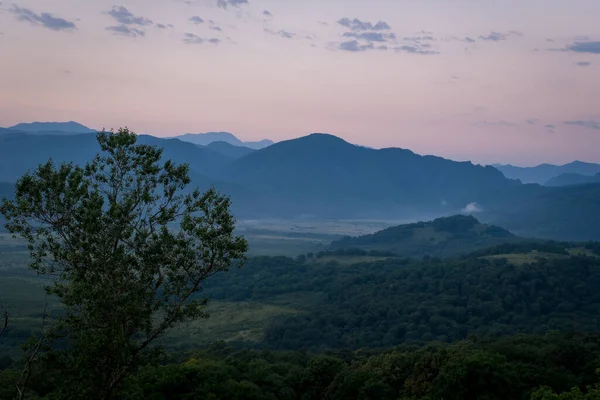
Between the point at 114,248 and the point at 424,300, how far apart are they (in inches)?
4039

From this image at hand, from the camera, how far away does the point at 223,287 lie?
14638 cm

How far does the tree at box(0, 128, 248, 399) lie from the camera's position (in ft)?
55.4

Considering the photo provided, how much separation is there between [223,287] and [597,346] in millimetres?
115774

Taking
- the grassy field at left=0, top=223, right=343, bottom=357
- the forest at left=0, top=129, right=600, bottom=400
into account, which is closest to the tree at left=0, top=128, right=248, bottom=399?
the forest at left=0, top=129, right=600, bottom=400

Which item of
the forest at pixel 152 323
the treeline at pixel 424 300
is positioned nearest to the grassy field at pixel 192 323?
the treeline at pixel 424 300

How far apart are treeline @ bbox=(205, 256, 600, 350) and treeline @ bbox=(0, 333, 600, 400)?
1723 inches

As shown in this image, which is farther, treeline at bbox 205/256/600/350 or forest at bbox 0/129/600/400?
treeline at bbox 205/256/600/350

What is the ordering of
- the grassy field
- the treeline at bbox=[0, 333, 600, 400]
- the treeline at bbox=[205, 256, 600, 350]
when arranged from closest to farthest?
the treeline at bbox=[0, 333, 600, 400]
the grassy field
the treeline at bbox=[205, 256, 600, 350]

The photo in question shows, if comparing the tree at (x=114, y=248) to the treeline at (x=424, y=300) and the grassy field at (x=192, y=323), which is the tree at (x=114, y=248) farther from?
the treeline at (x=424, y=300)

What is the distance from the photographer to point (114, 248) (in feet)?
58.3

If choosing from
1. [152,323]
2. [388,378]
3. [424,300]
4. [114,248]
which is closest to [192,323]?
[424,300]

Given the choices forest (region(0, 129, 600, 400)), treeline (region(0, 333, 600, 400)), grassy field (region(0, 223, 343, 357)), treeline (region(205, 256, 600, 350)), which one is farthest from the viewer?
treeline (region(205, 256, 600, 350))

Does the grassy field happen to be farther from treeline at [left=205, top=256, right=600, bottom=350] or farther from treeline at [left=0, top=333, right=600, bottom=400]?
treeline at [left=0, top=333, right=600, bottom=400]

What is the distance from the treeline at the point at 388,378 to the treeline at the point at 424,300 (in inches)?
1723
